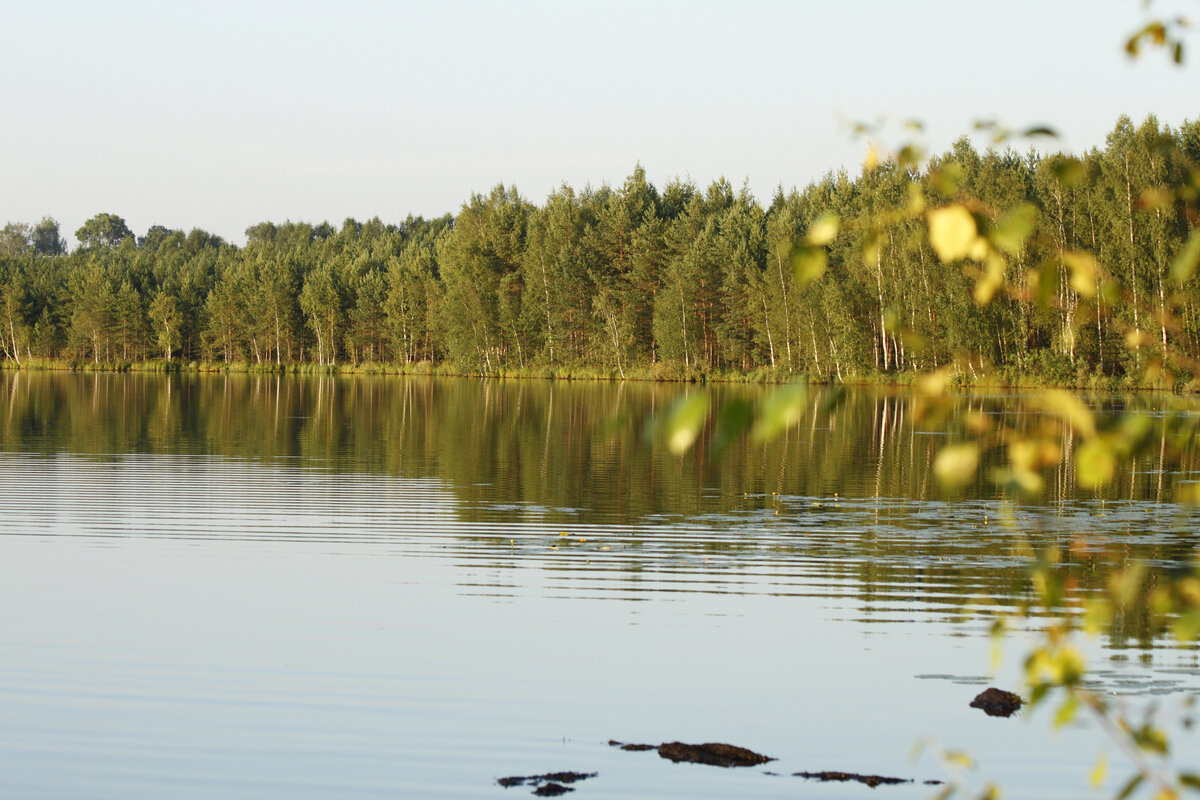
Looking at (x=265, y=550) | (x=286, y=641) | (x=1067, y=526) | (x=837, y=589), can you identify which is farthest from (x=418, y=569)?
(x=1067, y=526)

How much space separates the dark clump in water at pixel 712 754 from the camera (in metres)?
9.00

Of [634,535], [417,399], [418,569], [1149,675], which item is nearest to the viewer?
[1149,675]

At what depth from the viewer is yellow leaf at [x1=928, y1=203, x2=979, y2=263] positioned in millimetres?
2527

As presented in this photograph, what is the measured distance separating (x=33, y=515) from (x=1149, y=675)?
56.8ft

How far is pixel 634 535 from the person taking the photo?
65.3ft

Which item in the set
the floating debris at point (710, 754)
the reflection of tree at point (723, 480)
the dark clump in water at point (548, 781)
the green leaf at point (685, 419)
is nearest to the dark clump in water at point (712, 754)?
the floating debris at point (710, 754)

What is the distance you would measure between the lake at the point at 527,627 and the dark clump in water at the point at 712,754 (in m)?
0.13

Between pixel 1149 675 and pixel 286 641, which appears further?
pixel 286 641

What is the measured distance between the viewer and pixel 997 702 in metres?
10.4

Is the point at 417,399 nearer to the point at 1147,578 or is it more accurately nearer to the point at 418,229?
the point at 1147,578

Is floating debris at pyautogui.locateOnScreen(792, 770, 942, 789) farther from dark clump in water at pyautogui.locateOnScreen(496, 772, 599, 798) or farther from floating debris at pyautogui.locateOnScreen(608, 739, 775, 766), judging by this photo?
dark clump in water at pyautogui.locateOnScreen(496, 772, 599, 798)

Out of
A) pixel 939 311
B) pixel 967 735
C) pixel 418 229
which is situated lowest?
pixel 967 735

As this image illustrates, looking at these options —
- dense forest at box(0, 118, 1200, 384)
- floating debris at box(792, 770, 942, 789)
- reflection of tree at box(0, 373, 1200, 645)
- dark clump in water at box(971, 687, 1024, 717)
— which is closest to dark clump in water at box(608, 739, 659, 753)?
floating debris at box(792, 770, 942, 789)

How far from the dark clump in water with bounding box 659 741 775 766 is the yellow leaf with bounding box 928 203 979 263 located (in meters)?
6.99
